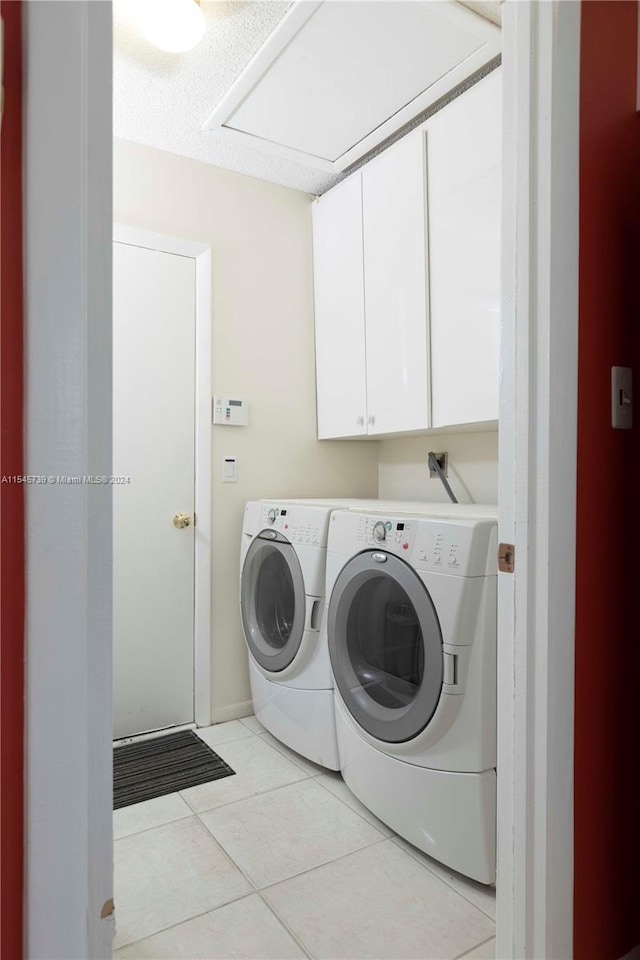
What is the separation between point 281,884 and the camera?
1555mm

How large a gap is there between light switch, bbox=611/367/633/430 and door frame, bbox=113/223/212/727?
1763 mm

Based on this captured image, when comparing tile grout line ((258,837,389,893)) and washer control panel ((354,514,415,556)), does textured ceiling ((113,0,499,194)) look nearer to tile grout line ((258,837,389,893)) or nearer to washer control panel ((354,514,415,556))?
washer control panel ((354,514,415,556))

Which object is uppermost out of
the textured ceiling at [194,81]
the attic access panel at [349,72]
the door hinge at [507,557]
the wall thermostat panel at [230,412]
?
the textured ceiling at [194,81]

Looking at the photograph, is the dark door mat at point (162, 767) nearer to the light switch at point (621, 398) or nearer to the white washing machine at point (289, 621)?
the white washing machine at point (289, 621)

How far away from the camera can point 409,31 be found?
5.70 feet

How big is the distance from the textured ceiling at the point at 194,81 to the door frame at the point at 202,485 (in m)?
0.40

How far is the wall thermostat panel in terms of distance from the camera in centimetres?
258

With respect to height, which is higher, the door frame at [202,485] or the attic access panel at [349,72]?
the attic access panel at [349,72]

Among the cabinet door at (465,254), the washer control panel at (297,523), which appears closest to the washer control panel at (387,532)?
the washer control panel at (297,523)

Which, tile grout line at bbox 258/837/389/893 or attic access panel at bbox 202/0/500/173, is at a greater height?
attic access panel at bbox 202/0/500/173

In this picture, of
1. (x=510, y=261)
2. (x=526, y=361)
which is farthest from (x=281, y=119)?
(x=526, y=361)

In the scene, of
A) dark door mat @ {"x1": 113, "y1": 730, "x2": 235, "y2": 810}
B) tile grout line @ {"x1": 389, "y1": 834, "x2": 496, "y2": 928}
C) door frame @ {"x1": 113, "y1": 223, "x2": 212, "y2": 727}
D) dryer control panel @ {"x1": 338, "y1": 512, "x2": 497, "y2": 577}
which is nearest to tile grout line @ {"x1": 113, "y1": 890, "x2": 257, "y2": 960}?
Answer: tile grout line @ {"x1": 389, "y1": 834, "x2": 496, "y2": 928}

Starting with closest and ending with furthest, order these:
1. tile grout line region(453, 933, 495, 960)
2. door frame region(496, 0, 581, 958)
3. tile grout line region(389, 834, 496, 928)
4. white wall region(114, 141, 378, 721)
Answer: door frame region(496, 0, 581, 958) < tile grout line region(453, 933, 495, 960) < tile grout line region(389, 834, 496, 928) < white wall region(114, 141, 378, 721)

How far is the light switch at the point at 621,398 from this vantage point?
1.15m
